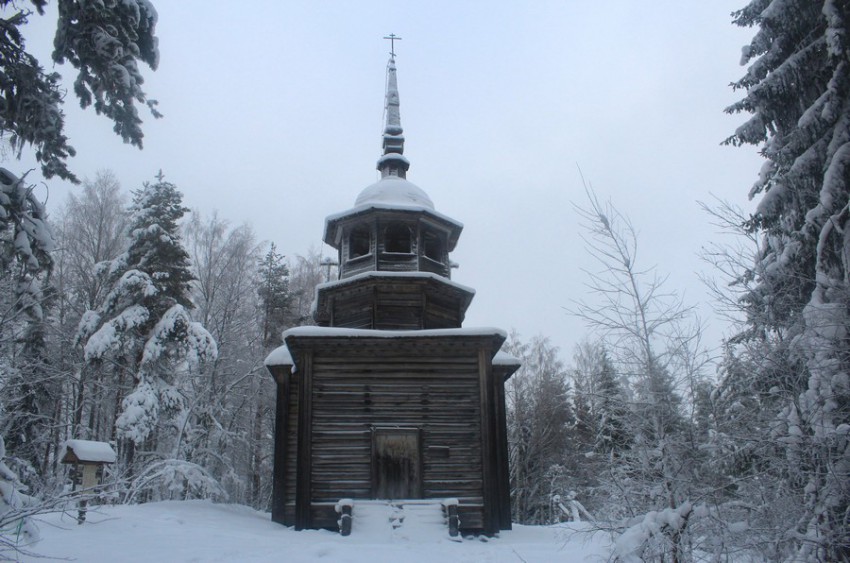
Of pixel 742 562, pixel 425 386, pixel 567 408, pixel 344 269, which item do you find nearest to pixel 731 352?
pixel 742 562

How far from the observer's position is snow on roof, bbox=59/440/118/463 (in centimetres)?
1253

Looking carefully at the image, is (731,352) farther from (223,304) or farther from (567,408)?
(567,408)

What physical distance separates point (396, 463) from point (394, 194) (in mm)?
8288

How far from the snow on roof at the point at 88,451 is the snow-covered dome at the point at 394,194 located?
30.9 ft

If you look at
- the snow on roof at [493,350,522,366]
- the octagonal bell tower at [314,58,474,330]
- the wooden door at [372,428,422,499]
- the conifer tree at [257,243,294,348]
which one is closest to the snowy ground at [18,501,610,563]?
the wooden door at [372,428,422,499]

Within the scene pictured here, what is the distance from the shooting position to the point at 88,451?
1275 centimetres

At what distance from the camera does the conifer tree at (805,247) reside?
6.91 metres

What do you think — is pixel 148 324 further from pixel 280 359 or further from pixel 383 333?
pixel 383 333

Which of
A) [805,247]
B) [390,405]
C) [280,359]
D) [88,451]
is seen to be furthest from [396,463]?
[805,247]

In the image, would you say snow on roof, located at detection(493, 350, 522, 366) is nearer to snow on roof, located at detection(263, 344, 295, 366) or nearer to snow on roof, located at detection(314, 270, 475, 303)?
snow on roof, located at detection(314, 270, 475, 303)

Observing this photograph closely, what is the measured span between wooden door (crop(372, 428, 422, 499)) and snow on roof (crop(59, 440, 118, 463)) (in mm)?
6037

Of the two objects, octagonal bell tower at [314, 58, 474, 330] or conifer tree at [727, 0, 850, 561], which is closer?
conifer tree at [727, 0, 850, 561]

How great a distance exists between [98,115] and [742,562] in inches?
395

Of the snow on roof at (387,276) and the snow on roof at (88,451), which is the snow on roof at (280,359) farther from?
the snow on roof at (88,451)
